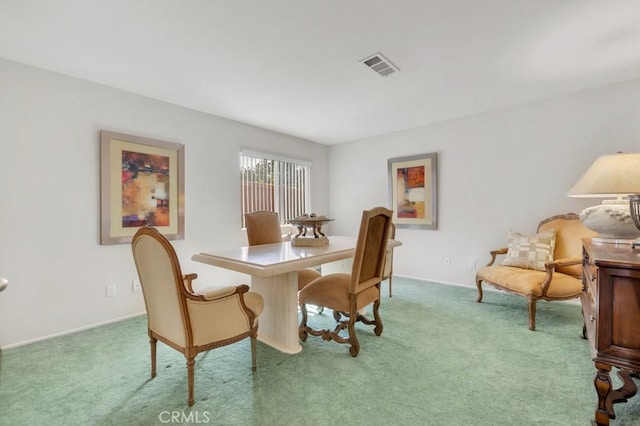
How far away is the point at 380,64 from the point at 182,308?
2.40 metres

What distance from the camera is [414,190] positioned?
441cm

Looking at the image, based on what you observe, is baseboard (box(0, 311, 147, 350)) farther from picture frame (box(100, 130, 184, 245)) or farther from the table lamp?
the table lamp

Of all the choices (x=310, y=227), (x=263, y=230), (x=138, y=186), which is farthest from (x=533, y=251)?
(x=138, y=186)

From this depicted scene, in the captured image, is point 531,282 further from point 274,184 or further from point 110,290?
point 110,290

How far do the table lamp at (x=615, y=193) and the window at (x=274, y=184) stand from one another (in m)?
3.66

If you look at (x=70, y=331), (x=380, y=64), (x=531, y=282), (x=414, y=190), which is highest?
(x=380, y=64)

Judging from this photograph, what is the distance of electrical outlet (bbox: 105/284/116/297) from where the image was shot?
113 inches

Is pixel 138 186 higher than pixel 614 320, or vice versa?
pixel 138 186

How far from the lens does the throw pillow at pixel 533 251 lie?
302cm

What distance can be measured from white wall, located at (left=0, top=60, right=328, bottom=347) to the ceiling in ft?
0.71

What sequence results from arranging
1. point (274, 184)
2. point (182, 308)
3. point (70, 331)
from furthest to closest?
point (274, 184) < point (70, 331) < point (182, 308)

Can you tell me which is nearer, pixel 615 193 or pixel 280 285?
pixel 615 193

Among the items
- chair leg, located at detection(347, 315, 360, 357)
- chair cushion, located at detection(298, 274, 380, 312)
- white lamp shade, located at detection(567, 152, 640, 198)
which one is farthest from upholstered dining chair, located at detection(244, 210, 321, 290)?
white lamp shade, located at detection(567, 152, 640, 198)

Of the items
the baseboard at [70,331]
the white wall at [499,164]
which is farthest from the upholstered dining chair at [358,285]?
the white wall at [499,164]
